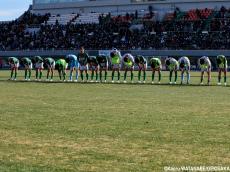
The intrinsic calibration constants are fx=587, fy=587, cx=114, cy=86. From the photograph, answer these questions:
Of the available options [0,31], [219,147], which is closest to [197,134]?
[219,147]

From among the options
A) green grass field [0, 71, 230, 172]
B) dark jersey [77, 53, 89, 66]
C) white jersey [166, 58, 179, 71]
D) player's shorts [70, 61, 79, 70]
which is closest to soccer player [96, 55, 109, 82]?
dark jersey [77, 53, 89, 66]

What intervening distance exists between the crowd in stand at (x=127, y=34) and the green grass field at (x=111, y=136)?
50209 millimetres

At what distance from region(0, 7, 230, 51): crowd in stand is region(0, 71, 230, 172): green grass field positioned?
1977 inches

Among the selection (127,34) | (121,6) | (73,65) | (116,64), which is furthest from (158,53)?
(116,64)

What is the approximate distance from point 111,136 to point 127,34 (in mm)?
63782

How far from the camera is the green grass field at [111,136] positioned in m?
9.41

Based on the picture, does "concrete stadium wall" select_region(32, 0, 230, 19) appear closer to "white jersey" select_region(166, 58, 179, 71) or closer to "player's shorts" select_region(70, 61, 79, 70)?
"player's shorts" select_region(70, 61, 79, 70)

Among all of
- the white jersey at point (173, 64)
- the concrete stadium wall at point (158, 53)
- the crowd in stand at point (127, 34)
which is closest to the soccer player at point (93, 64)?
the white jersey at point (173, 64)

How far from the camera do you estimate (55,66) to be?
39.3 m

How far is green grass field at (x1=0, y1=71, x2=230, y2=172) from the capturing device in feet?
30.9

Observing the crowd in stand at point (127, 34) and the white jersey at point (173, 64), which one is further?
the crowd in stand at point (127, 34)

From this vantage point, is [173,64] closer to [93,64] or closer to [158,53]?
Result: [93,64]

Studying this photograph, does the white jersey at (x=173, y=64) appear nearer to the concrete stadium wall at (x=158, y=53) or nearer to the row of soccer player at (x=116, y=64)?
the row of soccer player at (x=116, y=64)

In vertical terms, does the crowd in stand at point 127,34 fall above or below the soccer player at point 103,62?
above
